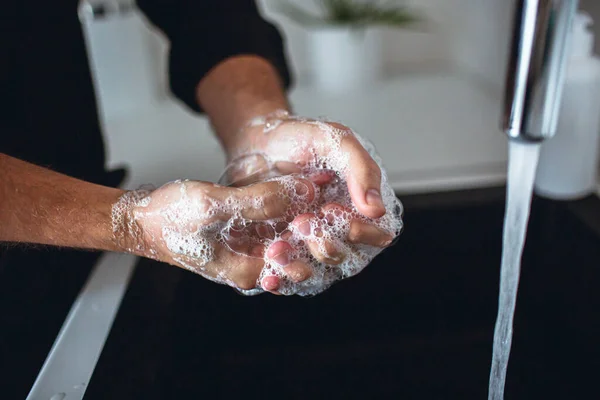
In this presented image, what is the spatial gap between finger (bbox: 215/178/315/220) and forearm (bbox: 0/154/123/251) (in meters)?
0.10

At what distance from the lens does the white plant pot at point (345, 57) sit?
110cm

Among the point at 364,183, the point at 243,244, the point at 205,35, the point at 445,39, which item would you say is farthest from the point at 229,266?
the point at 445,39

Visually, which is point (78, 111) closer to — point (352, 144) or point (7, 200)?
point (7, 200)

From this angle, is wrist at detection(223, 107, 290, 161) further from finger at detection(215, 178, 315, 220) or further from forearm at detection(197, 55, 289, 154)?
finger at detection(215, 178, 315, 220)

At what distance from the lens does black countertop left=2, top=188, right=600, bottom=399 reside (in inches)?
22.8

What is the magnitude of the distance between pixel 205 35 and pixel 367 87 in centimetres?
50

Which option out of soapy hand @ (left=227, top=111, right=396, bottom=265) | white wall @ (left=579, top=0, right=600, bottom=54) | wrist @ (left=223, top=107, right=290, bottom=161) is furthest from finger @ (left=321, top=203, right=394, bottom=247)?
white wall @ (left=579, top=0, right=600, bottom=54)

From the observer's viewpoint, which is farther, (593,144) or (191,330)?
(593,144)

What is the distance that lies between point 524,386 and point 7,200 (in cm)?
50

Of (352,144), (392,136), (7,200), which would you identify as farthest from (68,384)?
(392,136)

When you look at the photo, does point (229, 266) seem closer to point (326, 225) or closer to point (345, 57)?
point (326, 225)

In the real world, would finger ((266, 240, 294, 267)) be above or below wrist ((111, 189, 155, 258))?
below

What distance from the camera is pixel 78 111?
708 mm

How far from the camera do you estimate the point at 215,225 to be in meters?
0.45
